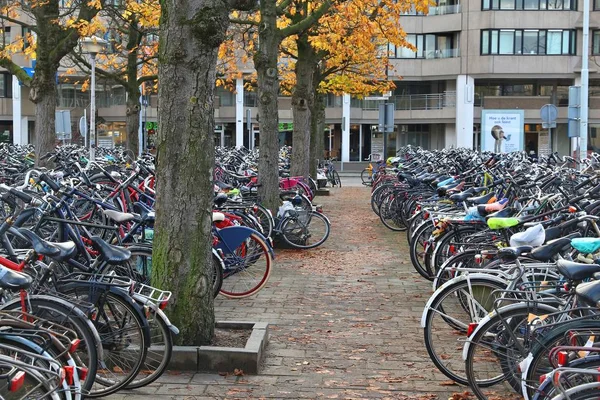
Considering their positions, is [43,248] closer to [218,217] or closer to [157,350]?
[157,350]

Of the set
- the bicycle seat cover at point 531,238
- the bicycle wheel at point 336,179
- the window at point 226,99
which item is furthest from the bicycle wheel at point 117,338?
the window at point 226,99

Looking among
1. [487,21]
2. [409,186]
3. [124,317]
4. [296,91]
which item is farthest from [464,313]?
[487,21]

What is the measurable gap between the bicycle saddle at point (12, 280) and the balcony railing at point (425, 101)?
49266 mm

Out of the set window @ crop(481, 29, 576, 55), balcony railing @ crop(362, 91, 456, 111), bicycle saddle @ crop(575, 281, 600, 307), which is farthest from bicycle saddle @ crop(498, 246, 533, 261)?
balcony railing @ crop(362, 91, 456, 111)

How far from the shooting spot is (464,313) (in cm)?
554

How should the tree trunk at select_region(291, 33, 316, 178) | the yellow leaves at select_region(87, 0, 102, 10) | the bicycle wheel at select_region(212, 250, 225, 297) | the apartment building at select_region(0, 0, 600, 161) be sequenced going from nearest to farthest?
the bicycle wheel at select_region(212, 250, 225, 297) < the yellow leaves at select_region(87, 0, 102, 10) < the tree trunk at select_region(291, 33, 316, 178) < the apartment building at select_region(0, 0, 600, 161)

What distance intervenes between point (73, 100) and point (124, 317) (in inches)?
2105

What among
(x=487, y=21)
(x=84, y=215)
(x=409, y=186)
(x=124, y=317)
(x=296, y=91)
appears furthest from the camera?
(x=487, y=21)

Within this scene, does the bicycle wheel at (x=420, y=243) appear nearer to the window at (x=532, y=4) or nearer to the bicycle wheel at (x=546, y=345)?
the bicycle wheel at (x=546, y=345)

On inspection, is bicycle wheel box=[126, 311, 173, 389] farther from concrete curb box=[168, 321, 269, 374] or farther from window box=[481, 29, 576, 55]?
window box=[481, 29, 576, 55]

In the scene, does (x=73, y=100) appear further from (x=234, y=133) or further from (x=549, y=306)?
(x=549, y=306)

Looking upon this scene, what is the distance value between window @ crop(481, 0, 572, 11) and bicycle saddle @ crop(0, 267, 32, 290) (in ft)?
159

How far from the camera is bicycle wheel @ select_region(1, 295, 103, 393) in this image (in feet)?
14.4

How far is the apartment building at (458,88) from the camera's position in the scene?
159ft
